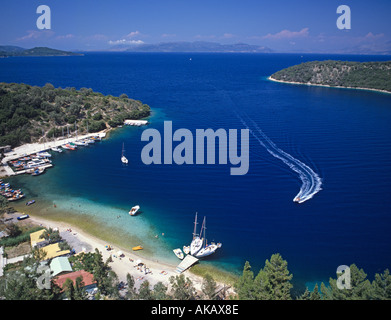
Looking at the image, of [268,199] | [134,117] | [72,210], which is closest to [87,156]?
[72,210]

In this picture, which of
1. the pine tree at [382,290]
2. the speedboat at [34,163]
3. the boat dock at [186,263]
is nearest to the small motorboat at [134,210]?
the boat dock at [186,263]

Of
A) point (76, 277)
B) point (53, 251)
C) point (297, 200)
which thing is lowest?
point (76, 277)

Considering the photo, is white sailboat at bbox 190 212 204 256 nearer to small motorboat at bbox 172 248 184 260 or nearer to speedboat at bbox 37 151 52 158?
small motorboat at bbox 172 248 184 260

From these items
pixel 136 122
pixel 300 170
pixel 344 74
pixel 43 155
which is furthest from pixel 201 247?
pixel 344 74

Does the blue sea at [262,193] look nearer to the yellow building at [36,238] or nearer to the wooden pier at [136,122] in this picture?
the wooden pier at [136,122]

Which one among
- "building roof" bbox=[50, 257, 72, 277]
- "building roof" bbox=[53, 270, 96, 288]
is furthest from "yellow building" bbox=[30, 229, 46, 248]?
"building roof" bbox=[53, 270, 96, 288]

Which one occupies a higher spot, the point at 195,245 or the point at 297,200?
the point at 297,200

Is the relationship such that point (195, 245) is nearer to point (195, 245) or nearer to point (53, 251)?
point (195, 245)
